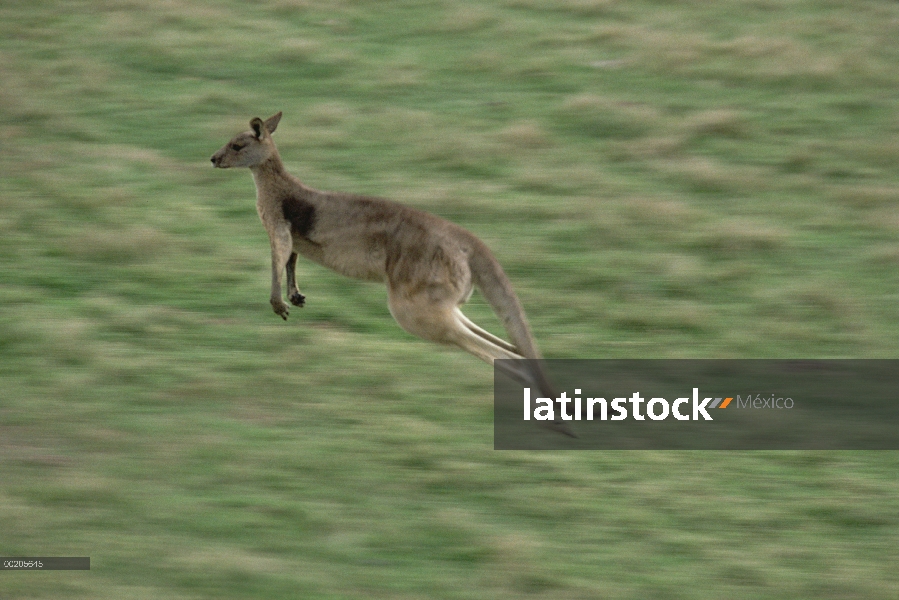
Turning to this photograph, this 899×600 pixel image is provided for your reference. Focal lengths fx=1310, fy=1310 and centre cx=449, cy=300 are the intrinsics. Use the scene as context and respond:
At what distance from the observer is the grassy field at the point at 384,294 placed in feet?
16.5

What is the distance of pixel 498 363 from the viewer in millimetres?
5781

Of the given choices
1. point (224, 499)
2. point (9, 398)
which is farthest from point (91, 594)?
point (9, 398)

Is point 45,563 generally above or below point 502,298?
below

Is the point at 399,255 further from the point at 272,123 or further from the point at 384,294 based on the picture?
the point at 384,294

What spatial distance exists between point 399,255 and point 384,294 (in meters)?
1.71

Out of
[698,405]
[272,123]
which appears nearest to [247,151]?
[272,123]

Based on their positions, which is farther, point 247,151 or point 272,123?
point 272,123

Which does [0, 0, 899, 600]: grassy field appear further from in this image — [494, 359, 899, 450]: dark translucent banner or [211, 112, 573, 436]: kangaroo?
[211, 112, 573, 436]: kangaroo

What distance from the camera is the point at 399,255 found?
234 inches

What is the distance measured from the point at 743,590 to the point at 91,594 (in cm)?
235

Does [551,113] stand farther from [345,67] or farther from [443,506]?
[443,506]

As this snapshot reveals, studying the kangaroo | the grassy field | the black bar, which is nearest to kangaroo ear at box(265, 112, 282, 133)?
the kangaroo

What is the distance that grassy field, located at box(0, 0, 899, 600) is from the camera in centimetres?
503

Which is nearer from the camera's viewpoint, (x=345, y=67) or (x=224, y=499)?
(x=224, y=499)
